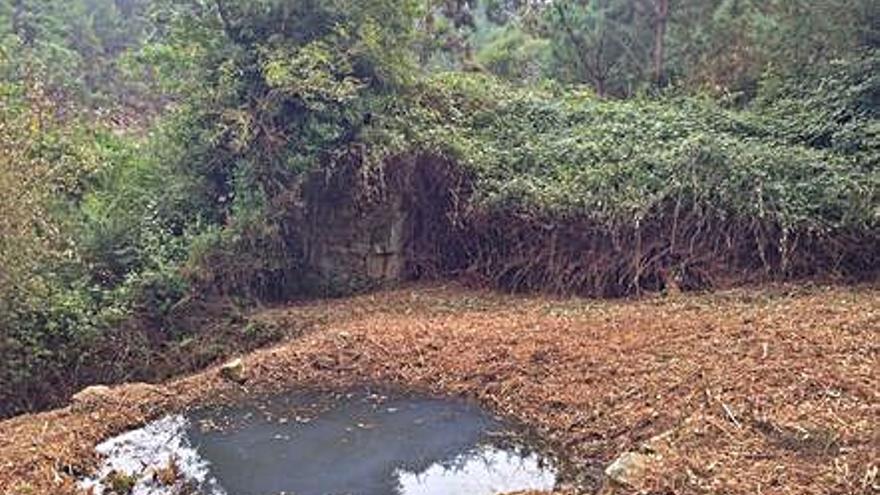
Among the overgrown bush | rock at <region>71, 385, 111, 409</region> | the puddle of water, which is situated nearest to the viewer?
the puddle of water

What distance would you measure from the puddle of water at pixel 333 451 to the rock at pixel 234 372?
0.50 meters

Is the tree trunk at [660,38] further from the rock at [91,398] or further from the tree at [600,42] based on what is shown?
the rock at [91,398]

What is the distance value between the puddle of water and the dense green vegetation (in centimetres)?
238

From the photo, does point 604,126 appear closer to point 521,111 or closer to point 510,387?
point 521,111

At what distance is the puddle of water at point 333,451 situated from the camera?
15.7 ft

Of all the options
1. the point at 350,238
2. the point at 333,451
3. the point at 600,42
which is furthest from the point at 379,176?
the point at 600,42

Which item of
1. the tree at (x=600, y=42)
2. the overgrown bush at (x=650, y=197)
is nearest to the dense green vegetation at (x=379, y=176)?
the overgrown bush at (x=650, y=197)

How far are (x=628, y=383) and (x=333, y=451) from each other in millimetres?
1761

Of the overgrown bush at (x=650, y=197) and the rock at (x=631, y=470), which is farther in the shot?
the overgrown bush at (x=650, y=197)

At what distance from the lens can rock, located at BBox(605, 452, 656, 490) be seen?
13.3 ft

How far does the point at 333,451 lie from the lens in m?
5.27

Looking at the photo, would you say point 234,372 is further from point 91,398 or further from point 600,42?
point 600,42

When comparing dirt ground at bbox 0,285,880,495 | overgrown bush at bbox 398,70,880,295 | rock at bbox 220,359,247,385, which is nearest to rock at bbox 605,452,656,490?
dirt ground at bbox 0,285,880,495

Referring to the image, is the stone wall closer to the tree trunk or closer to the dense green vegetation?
the dense green vegetation
